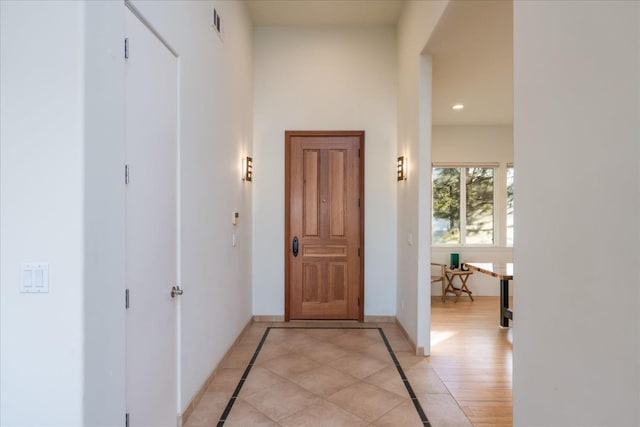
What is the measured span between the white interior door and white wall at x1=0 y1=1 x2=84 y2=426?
1.26 feet

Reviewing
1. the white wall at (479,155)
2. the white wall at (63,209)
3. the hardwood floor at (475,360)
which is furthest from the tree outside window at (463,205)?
the white wall at (63,209)

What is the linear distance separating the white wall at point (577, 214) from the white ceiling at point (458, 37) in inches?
56.1

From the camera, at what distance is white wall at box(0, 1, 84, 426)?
1326 millimetres

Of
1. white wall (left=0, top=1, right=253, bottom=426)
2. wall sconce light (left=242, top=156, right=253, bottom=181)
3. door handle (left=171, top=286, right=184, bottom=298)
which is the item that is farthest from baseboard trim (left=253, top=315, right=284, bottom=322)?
white wall (left=0, top=1, right=253, bottom=426)

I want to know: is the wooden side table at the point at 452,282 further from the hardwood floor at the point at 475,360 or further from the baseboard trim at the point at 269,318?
the baseboard trim at the point at 269,318

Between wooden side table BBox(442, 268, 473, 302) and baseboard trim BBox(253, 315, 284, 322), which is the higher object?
wooden side table BBox(442, 268, 473, 302)

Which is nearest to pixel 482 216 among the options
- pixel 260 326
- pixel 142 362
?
pixel 260 326

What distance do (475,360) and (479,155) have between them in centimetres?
438

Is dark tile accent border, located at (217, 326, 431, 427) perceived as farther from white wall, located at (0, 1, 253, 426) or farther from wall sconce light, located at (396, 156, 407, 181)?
wall sconce light, located at (396, 156, 407, 181)

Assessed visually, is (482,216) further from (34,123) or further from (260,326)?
(34,123)

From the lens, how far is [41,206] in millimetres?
1334

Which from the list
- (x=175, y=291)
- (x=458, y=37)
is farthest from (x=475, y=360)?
(x=458, y=37)

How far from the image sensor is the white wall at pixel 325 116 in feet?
15.7

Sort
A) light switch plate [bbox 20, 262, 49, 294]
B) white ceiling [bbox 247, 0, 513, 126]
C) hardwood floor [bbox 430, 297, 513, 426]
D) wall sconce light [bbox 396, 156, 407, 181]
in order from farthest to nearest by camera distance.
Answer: wall sconce light [bbox 396, 156, 407, 181] < white ceiling [bbox 247, 0, 513, 126] < hardwood floor [bbox 430, 297, 513, 426] < light switch plate [bbox 20, 262, 49, 294]
